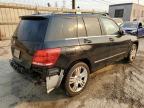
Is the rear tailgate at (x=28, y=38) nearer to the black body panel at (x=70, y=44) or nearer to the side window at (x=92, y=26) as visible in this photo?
the black body panel at (x=70, y=44)

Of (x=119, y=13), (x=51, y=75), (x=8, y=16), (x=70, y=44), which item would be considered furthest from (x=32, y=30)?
(x=119, y=13)

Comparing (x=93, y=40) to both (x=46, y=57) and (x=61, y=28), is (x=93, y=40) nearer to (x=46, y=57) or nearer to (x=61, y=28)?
(x=61, y=28)

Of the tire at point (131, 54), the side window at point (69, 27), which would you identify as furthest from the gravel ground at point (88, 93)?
the side window at point (69, 27)

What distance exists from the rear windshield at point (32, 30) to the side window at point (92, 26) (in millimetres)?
1159

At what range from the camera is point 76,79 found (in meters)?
3.80

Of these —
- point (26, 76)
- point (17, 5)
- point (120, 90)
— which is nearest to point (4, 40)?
point (17, 5)

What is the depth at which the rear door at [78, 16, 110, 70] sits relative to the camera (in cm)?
381

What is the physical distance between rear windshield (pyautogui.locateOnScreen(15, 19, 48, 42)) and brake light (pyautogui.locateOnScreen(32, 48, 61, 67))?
26 centimetres

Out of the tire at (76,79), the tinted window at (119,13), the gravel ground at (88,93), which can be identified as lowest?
the gravel ground at (88,93)

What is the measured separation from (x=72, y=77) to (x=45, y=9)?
9540 millimetres

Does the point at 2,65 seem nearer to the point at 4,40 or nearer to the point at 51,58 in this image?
the point at 51,58

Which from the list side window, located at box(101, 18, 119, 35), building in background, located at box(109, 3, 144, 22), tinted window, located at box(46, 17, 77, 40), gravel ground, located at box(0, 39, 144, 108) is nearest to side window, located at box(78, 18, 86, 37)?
tinted window, located at box(46, 17, 77, 40)

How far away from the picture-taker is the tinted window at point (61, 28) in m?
3.21

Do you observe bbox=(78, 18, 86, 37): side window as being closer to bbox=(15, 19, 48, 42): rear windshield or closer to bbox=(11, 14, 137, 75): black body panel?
bbox=(11, 14, 137, 75): black body panel
